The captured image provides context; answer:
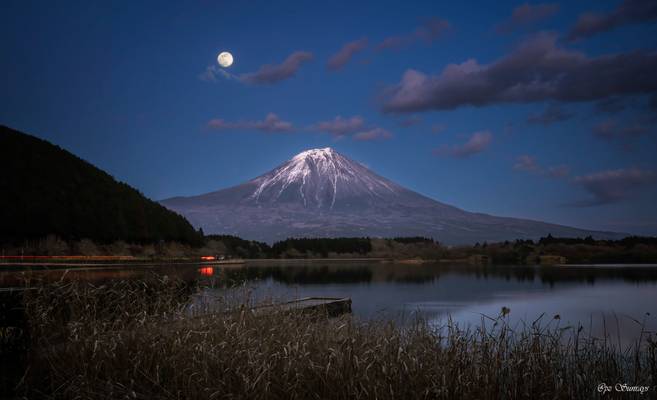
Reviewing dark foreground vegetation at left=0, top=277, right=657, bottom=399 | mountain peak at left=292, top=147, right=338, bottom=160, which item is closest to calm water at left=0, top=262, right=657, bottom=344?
dark foreground vegetation at left=0, top=277, right=657, bottom=399

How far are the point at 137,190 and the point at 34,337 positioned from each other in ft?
221

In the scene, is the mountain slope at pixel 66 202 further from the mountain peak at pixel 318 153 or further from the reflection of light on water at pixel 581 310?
the mountain peak at pixel 318 153

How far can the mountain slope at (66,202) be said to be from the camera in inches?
1916

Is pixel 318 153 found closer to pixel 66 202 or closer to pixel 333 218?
pixel 333 218

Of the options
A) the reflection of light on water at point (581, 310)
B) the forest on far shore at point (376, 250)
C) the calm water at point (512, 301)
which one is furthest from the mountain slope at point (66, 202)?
the reflection of light on water at point (581, 310)

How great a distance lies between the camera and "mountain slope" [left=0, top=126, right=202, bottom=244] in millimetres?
48656

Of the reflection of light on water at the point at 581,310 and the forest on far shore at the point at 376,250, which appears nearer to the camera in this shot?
the reflection of light on water at the point at 581,310

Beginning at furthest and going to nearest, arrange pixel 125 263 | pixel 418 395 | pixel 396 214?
1. pixel 396 214
2. pixel 125 263
3. pixel 418 395

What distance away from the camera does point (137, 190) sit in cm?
7200

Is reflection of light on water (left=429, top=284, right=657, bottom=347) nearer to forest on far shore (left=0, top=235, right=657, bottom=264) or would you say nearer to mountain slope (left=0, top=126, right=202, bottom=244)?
forest on far shore (left=0, top=235, right=657, bottom=264)

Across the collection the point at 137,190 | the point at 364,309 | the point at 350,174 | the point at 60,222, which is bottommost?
the point at 364,309

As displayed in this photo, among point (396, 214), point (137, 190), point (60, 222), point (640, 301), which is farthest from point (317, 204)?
point (640, 301)

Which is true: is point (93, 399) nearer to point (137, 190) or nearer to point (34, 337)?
point (34, 337)

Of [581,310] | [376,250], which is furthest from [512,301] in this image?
[376,250]
